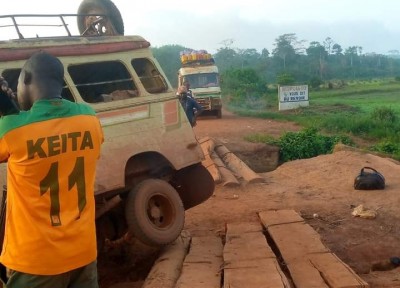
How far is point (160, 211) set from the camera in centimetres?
634

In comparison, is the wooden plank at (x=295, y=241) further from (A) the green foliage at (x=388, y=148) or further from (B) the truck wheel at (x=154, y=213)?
(A) the green foliage at (x=388, y=148)

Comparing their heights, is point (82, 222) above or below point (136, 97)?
below

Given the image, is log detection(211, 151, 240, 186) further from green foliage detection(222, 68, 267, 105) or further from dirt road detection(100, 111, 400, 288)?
green foliage detection(222, 68, 267, 105)

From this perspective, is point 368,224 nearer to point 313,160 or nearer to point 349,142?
point 313,160

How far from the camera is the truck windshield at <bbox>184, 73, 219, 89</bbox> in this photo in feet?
87.8

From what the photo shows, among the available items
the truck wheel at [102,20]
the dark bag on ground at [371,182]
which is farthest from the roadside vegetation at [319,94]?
the truck wheel at [102,20]

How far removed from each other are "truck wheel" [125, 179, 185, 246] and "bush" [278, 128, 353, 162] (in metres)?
10.1

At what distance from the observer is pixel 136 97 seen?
6379 mm

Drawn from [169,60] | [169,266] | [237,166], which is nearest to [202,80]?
[237,166]

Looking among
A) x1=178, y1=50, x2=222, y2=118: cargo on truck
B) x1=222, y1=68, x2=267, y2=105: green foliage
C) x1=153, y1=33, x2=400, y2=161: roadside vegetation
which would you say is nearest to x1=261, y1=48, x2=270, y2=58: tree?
x1=153, y1=33, x2=400, y2=161: roadside vegetation

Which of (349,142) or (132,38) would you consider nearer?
(132,38)

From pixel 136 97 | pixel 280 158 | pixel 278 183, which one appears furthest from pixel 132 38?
pixel 280 158

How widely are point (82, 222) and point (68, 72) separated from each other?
125 inches

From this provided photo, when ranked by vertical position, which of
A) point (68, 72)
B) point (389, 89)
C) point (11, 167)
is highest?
point (68, 72)
